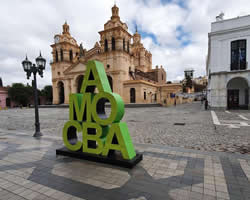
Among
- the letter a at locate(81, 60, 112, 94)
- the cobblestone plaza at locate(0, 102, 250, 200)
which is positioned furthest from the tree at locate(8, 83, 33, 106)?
the letter a at locate(81, 60, 112, 94)

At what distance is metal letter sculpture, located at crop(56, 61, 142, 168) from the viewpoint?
3641mm

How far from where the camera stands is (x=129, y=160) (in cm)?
356

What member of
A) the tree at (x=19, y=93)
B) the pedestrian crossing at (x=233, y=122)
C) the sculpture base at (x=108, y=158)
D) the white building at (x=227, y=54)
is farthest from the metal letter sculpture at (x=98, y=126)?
the tree at (x=19, y=93)

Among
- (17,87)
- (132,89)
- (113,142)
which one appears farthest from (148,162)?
(17,87)

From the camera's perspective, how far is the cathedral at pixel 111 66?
1225 inches

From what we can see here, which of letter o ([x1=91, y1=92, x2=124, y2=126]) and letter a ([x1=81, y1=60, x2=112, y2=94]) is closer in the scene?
letter o ([x1=91, y1=92, x2=124, y2=126])

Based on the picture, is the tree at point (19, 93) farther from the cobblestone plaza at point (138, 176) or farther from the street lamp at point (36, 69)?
the cobblestone plaza at point (138, 176)

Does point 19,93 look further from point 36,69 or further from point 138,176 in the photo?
point 138,176

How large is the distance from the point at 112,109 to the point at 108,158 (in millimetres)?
1391

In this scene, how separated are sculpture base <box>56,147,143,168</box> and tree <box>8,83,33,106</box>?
165 ft

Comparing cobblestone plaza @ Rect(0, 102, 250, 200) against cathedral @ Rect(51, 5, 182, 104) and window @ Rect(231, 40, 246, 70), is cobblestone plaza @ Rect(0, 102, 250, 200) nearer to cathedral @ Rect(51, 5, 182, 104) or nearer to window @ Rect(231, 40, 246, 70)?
window @ Rect(231, 40, 246, 70)

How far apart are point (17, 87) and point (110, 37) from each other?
34980 millimetres

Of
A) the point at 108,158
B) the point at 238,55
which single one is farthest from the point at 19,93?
the point at 238,55

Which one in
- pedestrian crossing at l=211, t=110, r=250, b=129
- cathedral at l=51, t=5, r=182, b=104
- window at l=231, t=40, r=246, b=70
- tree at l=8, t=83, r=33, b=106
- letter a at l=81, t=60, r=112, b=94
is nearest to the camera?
letter a at l=81, t=60, r=112, b=94
